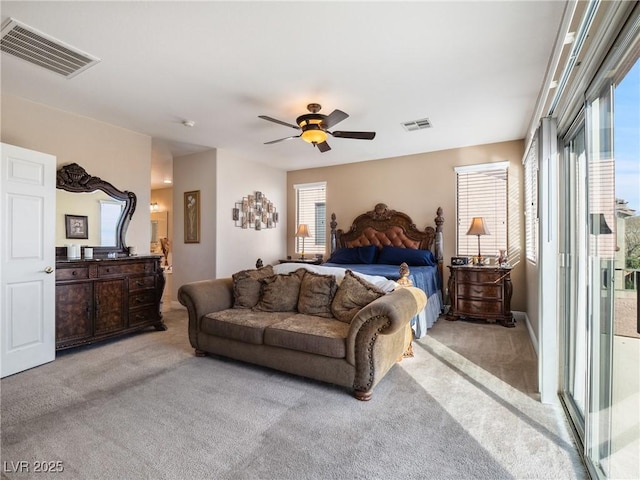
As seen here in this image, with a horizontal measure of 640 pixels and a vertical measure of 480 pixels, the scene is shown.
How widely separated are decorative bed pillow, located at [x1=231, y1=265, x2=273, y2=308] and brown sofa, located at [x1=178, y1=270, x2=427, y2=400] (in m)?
0.09

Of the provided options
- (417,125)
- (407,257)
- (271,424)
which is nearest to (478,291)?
(407,257)

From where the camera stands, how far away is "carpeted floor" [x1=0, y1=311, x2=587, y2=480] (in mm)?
1716

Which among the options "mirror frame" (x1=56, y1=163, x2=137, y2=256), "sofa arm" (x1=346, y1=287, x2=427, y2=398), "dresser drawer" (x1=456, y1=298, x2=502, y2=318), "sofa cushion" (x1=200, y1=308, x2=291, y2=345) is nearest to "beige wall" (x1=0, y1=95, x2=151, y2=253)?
"mirror frame" (x1=56, y1=163, x2=137, y2=256)

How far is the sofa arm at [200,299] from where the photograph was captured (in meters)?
3.32

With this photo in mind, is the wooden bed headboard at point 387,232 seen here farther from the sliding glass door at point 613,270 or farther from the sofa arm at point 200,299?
the sliding glass door at point 613,270

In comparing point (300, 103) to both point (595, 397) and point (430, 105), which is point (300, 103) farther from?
point (595, 397)

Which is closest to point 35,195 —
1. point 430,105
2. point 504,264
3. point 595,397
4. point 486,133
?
point 430,105

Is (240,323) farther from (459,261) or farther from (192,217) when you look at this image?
(459,261)

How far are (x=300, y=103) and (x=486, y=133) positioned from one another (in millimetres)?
2689

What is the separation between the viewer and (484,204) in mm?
5082

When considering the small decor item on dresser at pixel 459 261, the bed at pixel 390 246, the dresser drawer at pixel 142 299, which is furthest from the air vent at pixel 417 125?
the dresser drawer at pixel 142 299

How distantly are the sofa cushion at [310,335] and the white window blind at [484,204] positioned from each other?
326 centimetres

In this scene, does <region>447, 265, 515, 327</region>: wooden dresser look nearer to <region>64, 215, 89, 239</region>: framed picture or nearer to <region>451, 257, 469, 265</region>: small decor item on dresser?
<region>451, 257, 469, 265</region>: small decor item on dresser

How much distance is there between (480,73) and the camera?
112 inches
